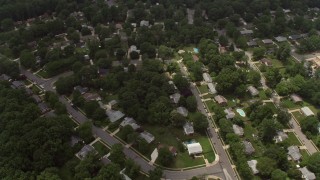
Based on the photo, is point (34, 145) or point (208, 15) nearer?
point (34, 145)

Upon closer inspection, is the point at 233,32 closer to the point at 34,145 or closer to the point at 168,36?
the point at 168,36

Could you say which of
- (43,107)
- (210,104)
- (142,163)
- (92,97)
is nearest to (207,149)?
(142,163)

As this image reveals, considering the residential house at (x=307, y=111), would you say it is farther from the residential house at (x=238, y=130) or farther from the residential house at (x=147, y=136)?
the residential house at (x=147, y=136)

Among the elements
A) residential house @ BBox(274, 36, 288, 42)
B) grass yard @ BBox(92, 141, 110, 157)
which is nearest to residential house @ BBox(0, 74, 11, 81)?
grass yard @ BBox(92, 141, 110, 157)

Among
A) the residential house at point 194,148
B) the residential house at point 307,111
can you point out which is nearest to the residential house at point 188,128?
the residential house at point 194,148

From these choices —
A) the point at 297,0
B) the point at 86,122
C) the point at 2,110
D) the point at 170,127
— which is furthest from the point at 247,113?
the point at 297,0

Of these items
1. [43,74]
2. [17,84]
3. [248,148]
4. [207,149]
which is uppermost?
[17,84]

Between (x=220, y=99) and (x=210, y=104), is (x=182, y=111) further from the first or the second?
(x=220, y=99)

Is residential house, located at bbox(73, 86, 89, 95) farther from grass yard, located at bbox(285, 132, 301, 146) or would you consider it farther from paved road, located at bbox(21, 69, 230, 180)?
grass yard, located at bbox(285, 132, 301, 146)
